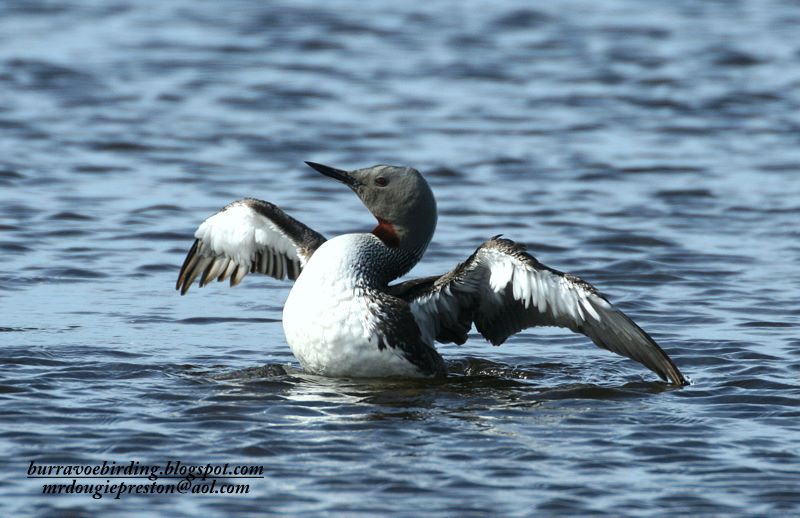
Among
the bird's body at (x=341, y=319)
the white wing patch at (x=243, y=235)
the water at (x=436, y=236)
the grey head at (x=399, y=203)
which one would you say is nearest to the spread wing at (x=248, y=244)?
the white wing patch at (x=243, y=235)

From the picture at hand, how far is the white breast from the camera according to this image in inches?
277

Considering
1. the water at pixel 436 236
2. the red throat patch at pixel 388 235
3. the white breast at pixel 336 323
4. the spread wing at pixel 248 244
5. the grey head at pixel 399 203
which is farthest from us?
the spread wing at pixel 248 244

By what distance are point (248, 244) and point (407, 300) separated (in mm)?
1231

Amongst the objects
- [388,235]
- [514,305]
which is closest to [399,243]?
[388,235]

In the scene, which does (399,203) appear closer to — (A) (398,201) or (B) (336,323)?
(A) (398,201)

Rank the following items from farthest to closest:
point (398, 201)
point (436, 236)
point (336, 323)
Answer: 1. point (436, 236)
2. point (398, 201)
3. point (336, 323)

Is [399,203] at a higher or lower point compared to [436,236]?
higher

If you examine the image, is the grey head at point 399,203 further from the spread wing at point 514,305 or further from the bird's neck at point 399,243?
the spread wing at point 514,305

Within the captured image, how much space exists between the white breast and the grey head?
0.38m

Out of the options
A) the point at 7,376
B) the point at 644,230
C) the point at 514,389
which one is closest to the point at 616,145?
the point at 644,230

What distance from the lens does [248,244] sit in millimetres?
8312

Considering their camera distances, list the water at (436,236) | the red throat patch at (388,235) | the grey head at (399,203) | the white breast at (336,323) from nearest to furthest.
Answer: the water at (436,236), the white breast at (336,323), the grey head at (399,203), the red throat patch at (388,235)

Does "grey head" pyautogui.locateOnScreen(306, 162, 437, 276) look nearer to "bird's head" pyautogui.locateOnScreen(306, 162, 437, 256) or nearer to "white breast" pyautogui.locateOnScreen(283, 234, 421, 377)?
"bird's head" pyautogui.locateOnScreen(306, 162, 437, 256)

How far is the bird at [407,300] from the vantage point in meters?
7.07
